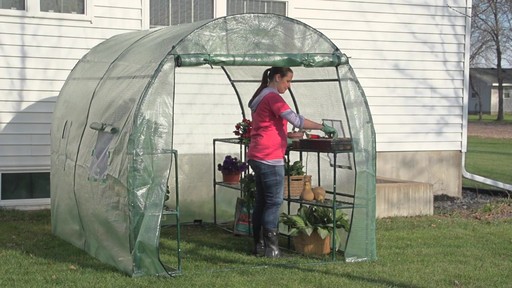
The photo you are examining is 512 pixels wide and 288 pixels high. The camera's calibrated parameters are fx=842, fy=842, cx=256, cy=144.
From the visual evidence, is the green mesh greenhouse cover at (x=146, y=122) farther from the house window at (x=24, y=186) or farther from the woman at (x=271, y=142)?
the house window at (x=24, y=186)

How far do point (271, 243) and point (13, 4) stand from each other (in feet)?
16.7

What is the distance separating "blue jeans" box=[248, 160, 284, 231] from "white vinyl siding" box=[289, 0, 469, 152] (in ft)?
17.3

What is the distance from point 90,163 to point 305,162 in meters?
2.75

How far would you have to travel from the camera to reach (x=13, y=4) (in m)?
11.0

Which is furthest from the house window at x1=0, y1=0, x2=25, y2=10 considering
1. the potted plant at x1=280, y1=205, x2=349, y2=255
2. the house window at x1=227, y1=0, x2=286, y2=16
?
the potted plant at x1=280, y1=205, x2=349, y2=255

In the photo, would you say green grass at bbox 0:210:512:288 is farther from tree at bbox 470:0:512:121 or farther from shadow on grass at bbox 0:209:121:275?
tree at bbox 470:0:512:121

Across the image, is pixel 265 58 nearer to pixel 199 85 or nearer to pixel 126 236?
pixel 126 236

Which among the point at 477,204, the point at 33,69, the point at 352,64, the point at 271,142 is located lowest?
the point at 477,204

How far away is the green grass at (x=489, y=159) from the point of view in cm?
1805

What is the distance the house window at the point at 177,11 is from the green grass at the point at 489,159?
6.82 m

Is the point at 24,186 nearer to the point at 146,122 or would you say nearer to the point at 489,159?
the point at 146,122

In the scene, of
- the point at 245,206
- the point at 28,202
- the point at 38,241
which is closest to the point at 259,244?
the point at 245,206

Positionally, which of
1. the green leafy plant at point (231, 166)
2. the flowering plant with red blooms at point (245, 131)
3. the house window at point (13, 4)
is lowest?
the green leafy plant at point (231, 166)

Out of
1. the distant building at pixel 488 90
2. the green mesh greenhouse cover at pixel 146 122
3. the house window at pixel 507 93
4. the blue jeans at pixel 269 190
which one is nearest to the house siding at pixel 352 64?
the green mesh greenhouse cover at pixel 146 122
